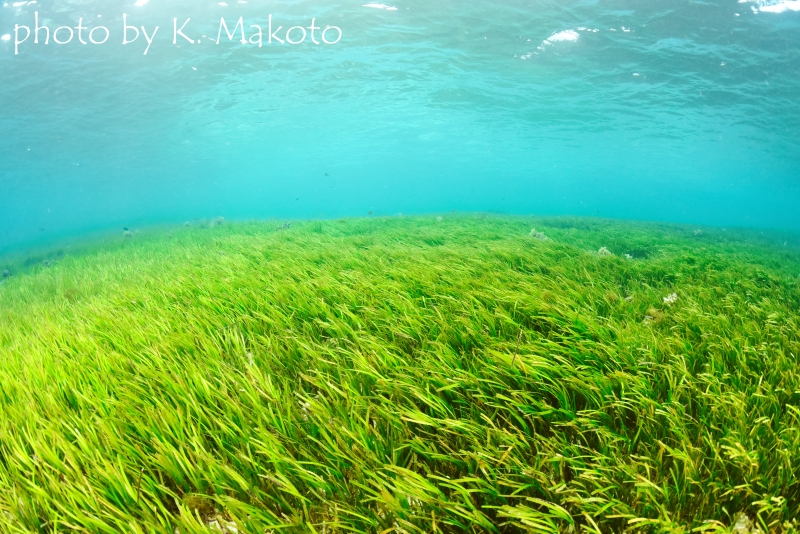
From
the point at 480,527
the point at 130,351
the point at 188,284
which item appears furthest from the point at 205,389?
the point at 188,284

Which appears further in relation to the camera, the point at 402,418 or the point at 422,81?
the point at 422,81

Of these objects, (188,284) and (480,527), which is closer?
(480,527)

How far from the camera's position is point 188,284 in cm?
481

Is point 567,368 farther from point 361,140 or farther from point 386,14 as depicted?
point 361,140

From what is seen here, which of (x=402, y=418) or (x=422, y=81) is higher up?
(x=422, y=81)

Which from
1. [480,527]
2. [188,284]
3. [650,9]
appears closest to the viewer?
[480,527]

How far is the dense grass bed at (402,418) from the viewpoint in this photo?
1.48m

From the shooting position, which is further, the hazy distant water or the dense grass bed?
the hazy distant water

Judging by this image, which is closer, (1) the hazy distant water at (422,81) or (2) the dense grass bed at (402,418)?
(2) the dense grass bed at (402,418)

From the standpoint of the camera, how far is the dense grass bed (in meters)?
1.48

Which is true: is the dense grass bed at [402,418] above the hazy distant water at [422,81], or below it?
below

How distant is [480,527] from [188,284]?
4713 millimetres

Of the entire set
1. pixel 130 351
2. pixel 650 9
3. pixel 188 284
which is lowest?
pixel 188 284

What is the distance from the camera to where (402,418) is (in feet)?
6.03
